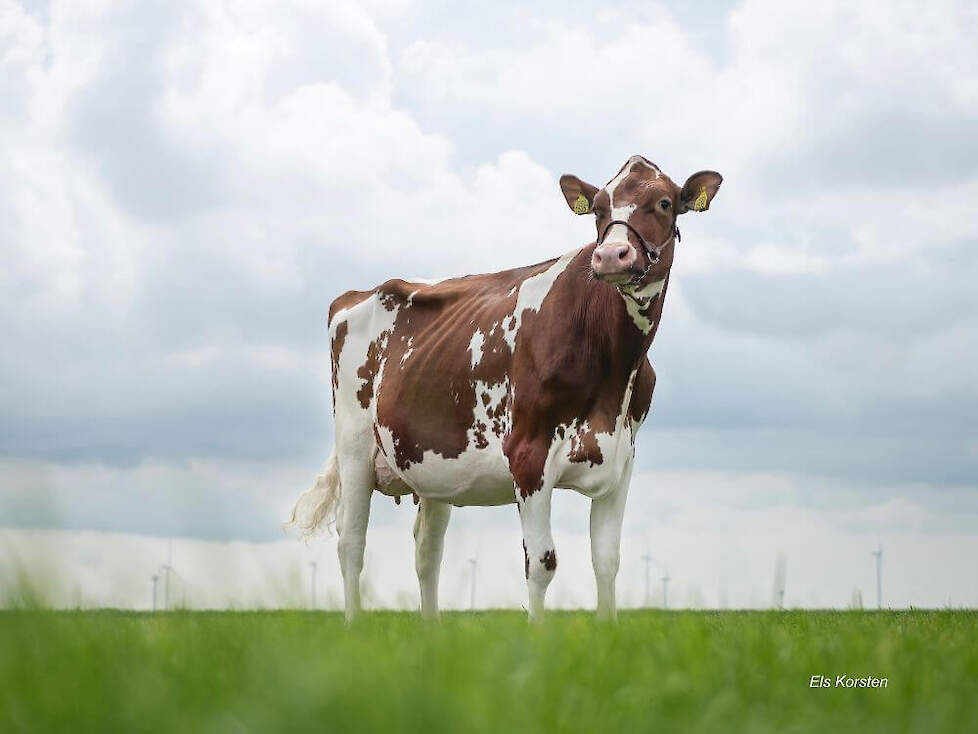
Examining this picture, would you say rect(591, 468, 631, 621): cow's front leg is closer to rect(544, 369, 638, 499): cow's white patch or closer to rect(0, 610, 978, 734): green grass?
rect(544, 369, 638, 499): cow's white patch

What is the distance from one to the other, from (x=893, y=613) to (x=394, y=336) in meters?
7.23

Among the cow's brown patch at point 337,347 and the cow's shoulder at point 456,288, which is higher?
the cow's shoulder at point 456,288


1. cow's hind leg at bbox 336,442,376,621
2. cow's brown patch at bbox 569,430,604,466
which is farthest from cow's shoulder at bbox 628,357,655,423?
cow's hind leg at bbox 336,442,376,621

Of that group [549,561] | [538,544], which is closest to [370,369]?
[538,544]

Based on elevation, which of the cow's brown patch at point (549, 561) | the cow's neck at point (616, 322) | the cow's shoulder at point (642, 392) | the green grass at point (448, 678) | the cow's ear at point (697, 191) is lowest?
the green grass at point (448, 678)

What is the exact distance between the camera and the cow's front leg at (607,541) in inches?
401

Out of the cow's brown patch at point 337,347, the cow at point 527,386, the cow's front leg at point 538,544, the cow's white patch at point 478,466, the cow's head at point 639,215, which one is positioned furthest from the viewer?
the cow's brown patch at point 337,347

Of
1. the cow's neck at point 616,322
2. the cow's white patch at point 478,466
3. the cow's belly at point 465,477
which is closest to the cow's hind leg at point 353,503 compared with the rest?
the cow's belly at point 465,477

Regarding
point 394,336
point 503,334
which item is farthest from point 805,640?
point 394,336

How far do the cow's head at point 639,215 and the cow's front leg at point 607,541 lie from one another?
212 cm

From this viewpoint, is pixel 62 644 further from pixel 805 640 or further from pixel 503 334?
pixel 503 334

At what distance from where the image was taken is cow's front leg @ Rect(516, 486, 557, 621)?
9742 millimetres

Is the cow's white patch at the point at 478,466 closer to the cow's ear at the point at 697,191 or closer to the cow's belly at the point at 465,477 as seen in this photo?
the cow's belly at the point at 465,477

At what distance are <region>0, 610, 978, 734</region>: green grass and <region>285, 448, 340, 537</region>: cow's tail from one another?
6875 millimetres
